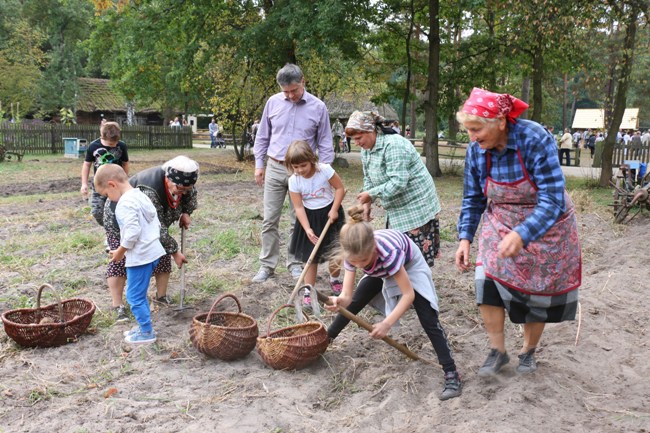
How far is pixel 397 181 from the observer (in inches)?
175

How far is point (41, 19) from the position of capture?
45.8m

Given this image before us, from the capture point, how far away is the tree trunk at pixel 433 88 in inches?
657

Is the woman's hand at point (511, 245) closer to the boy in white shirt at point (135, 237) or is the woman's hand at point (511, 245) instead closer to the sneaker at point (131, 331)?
the boy in white shirt at point (135, 237)

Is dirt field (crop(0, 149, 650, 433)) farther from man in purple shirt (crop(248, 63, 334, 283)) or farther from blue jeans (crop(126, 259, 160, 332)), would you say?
man in purple shirt (crop(248, 63, 334, 283))

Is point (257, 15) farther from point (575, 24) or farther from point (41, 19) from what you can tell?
point (41, 19)

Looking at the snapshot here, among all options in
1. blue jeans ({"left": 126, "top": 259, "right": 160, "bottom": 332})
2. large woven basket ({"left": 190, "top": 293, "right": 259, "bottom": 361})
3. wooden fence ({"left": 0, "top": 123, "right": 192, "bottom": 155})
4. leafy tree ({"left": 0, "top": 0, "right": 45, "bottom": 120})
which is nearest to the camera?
large woven basket ({"left": 190, "top": 293, "right": 259, "bottom": 361})

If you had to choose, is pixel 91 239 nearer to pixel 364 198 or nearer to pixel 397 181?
pixel 364 198

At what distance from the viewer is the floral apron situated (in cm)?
333

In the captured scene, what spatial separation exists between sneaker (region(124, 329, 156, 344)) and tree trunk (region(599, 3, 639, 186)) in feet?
38.8

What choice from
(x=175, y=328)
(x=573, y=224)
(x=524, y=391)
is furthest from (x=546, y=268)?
(x=175, y=328)

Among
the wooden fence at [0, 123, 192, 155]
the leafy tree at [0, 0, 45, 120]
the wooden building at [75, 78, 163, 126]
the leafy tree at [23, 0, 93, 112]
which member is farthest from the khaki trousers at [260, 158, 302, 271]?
the leafy tree at [23, 0, 93, 112]

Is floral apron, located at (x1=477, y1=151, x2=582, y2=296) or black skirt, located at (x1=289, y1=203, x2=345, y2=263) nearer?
floral apron, located at (x1=477, y1=151, x2=582, y2=296)

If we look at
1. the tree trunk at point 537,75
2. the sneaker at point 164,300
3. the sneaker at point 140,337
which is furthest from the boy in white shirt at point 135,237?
the tree trunk at point 537,75

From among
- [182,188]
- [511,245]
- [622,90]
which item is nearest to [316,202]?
[182,188]
